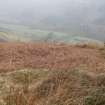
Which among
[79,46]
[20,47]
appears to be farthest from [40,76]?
[79,46]

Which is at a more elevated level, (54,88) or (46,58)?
(46,58)

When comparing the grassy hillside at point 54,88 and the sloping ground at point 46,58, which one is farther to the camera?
the sloping ground at point 46,58

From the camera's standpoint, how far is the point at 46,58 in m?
10.7

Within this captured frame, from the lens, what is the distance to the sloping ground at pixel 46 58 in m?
Result: 9.30

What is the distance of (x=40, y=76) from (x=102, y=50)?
5.38 meters

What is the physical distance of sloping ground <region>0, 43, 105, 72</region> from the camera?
9.30 metres

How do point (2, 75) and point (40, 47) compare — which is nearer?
point (2, 75)

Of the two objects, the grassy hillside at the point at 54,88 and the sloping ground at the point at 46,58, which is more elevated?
the sloping ground at the point at 46,58

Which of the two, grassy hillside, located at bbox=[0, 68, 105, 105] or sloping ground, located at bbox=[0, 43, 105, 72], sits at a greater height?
sloping ground, located at bbox=[0, 43, 105, 72]

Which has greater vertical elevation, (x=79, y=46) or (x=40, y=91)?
(x=79, y=46)

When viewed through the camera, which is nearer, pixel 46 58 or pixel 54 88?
pixel 54 88

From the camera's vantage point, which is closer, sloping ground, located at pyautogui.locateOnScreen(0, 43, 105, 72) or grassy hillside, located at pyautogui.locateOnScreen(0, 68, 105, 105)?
grassy hillside, located at pyautogui.locateOnScreen(0, 68, 105, 105)

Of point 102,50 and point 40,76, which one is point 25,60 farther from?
point 102,50

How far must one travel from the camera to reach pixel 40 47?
12656mm
